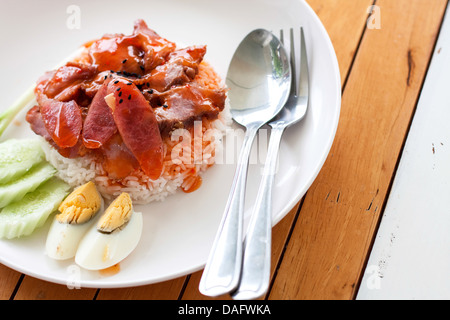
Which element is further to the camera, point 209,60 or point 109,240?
point 209,60

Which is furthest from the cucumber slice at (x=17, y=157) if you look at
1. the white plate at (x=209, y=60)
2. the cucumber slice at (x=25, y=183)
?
the white plate at (x=209, y=60)

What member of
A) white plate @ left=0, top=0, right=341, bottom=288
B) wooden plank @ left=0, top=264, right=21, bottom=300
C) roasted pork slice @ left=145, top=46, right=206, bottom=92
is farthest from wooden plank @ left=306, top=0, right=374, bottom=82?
wooden plank @ left=0, top=264, right=21, bottom=300

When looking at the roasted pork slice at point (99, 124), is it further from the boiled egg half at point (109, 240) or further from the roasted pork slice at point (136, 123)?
the boiled egg half at point (109, 240)

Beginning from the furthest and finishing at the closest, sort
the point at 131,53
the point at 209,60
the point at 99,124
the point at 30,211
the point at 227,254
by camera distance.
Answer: the point at 209,60 → the point at 131,53 → the point at 99,124 → the point at 30,211 → the point at 227,254

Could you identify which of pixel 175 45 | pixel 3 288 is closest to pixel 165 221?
pixel 3 288

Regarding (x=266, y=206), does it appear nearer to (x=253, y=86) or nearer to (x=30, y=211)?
(x=253, y=86)

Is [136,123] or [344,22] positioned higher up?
[344,22]

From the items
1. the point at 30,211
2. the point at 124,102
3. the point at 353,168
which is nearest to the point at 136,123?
the point at 124,102

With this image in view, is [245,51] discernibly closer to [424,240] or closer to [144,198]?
[144,198]
